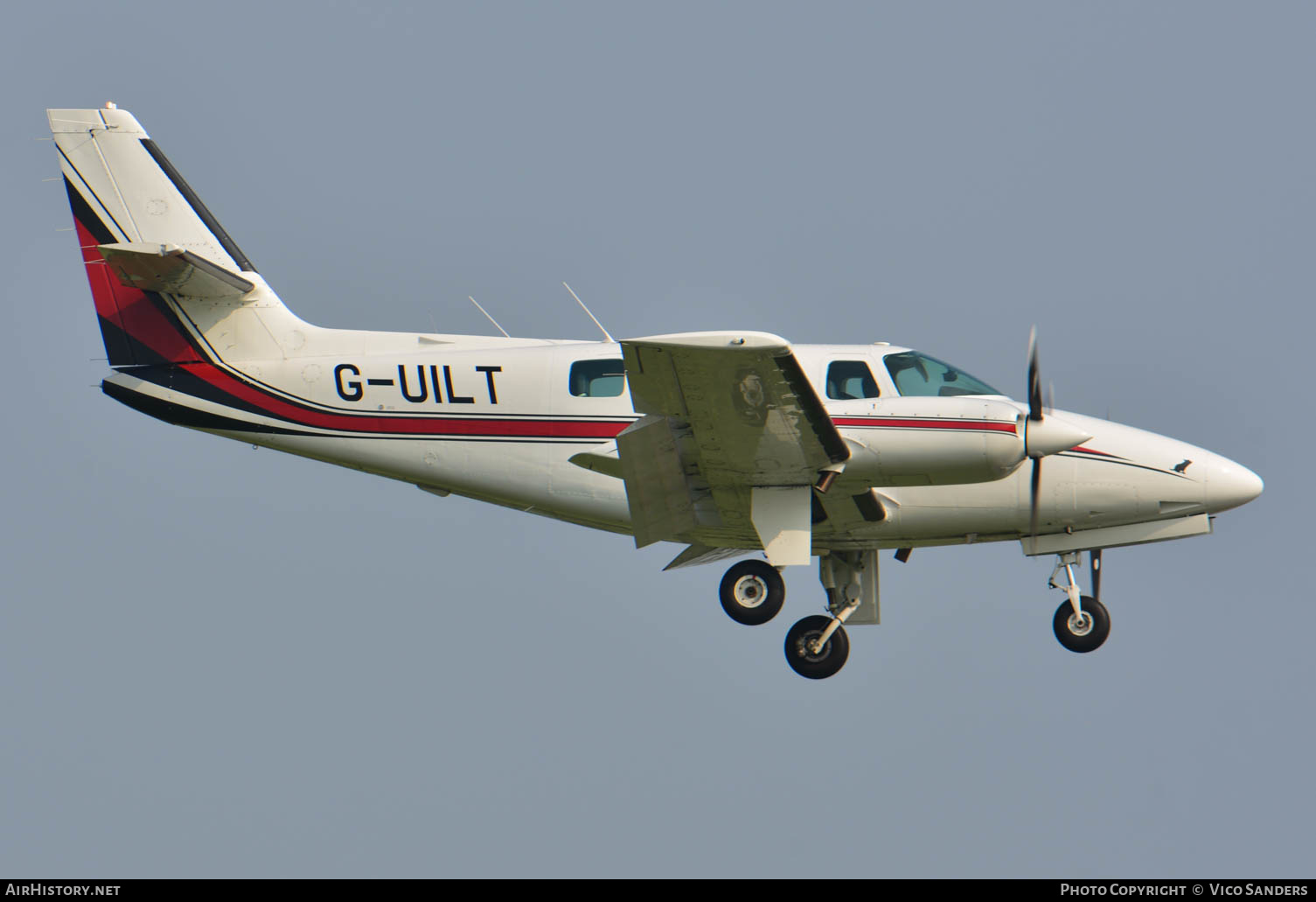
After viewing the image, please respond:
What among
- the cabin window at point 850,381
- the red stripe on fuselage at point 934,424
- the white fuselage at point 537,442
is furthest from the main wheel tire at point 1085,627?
the cabin window at point 850,381

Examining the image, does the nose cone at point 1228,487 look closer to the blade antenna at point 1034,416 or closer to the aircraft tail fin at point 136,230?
the blade antenna at point 1034,416

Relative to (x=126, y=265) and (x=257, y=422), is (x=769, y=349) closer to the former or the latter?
(x=257, y=422)

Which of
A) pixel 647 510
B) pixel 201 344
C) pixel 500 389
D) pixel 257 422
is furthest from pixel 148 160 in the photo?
pixel 647 510

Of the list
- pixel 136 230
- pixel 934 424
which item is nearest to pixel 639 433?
Answer: pixel 934 424

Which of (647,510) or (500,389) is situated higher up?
(500,389)

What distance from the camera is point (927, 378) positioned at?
45.2ft

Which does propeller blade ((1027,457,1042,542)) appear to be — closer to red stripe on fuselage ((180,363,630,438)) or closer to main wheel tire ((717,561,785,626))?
main wheel tire ((717,561,785,626))

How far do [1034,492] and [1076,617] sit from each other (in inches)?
60.8

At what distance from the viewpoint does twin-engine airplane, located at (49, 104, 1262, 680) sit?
12773mm

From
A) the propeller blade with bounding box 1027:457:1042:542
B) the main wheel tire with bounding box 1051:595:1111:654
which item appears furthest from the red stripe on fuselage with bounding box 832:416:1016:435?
the main wheel tire with bounding box 1051:595:1111:654

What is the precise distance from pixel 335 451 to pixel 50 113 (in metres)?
5.11

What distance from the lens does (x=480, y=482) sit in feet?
47.9

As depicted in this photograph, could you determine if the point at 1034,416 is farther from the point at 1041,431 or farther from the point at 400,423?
the point at 400,423

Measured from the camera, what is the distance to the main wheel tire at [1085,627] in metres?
14.5
